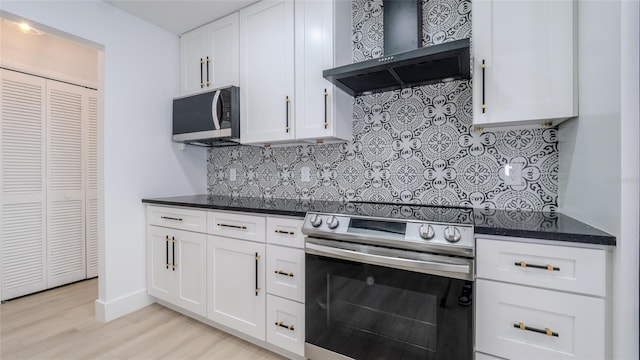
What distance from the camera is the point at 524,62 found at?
1.39m

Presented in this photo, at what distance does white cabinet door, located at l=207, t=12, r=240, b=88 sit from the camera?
2.34m

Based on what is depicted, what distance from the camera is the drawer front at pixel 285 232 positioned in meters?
1.67

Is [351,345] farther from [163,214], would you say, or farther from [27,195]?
[27,195]

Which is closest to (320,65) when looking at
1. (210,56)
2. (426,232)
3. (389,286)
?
(210,56)

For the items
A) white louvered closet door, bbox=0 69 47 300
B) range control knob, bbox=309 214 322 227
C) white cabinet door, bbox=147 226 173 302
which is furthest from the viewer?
white louvered closet door, bbox=0 69 47 300

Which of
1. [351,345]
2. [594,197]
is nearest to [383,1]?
[594,197]

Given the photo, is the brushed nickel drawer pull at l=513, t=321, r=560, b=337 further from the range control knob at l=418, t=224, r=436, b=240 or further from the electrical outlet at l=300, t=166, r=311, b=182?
the electrical outlet at l=300, t=166, r=311, b=182

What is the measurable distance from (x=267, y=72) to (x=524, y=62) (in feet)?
5.32

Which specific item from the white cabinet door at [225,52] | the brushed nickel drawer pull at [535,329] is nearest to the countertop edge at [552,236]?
the brushed nickel drawer pull at [535,329]

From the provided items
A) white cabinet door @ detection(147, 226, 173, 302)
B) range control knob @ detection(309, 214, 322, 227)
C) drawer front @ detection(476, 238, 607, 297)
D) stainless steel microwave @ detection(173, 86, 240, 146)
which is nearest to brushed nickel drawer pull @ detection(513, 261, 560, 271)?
drawer front @ detection(476, 238, 607, 297)

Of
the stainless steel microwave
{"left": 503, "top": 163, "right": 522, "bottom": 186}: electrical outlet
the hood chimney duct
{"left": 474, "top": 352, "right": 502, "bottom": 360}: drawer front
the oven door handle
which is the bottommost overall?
{"left": 474, "top": 352, "right": 502, "bottom": 360}: drawer front

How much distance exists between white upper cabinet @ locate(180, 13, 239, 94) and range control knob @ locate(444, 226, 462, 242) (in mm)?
1949

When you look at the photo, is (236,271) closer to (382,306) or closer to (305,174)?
(305,174)

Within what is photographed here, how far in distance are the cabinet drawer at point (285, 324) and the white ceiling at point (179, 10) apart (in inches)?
87.1
